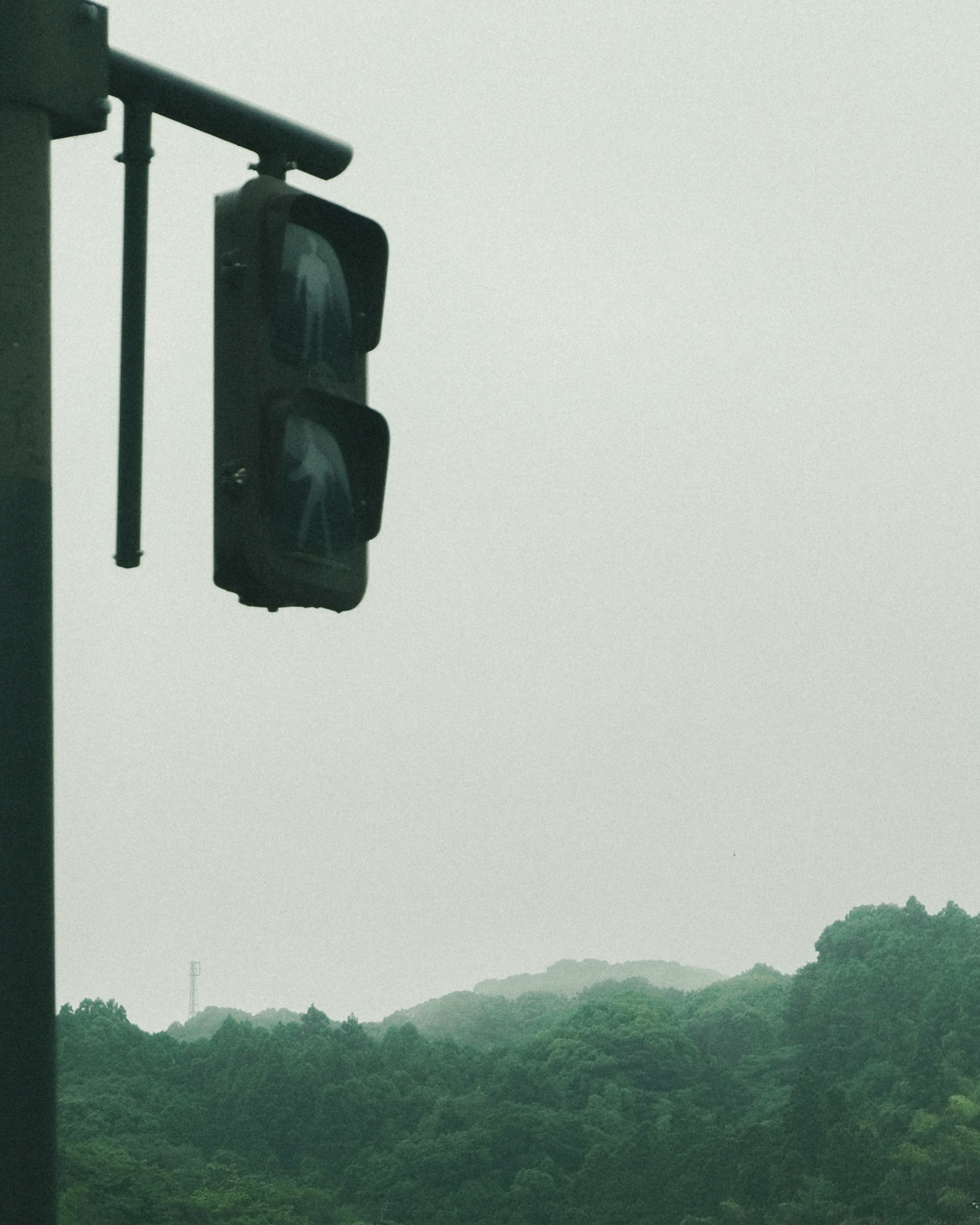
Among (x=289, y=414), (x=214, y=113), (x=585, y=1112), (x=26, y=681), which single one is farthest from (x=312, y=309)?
(x=585, y=1112)

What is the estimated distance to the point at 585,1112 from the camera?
75.7 m

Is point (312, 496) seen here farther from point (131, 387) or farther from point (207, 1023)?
point (207, 1023)

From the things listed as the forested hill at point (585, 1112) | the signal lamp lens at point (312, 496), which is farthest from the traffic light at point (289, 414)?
the forested hill at point (585, 1112)

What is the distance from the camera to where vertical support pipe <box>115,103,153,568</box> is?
2.94 m

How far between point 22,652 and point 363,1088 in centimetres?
7550

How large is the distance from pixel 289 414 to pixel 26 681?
1.68 feet

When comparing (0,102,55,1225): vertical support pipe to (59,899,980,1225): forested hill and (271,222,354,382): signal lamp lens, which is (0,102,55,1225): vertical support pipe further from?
(59,899,980,1225): forested hill

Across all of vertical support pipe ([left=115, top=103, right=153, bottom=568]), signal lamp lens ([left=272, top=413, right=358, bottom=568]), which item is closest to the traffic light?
signal lamp lens ([left=272, top=413, right=358, bottom=568])

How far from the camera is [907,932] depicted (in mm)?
95875

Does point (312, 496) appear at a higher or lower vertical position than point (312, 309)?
lower

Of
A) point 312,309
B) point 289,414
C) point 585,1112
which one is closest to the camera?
point 289,414

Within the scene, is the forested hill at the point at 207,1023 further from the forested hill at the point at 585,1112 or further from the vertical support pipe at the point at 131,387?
the vertical support pipe at the point at 131,387

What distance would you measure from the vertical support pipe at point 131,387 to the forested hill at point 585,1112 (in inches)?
2027

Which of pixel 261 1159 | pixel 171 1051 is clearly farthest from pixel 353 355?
pixel 171 1051
